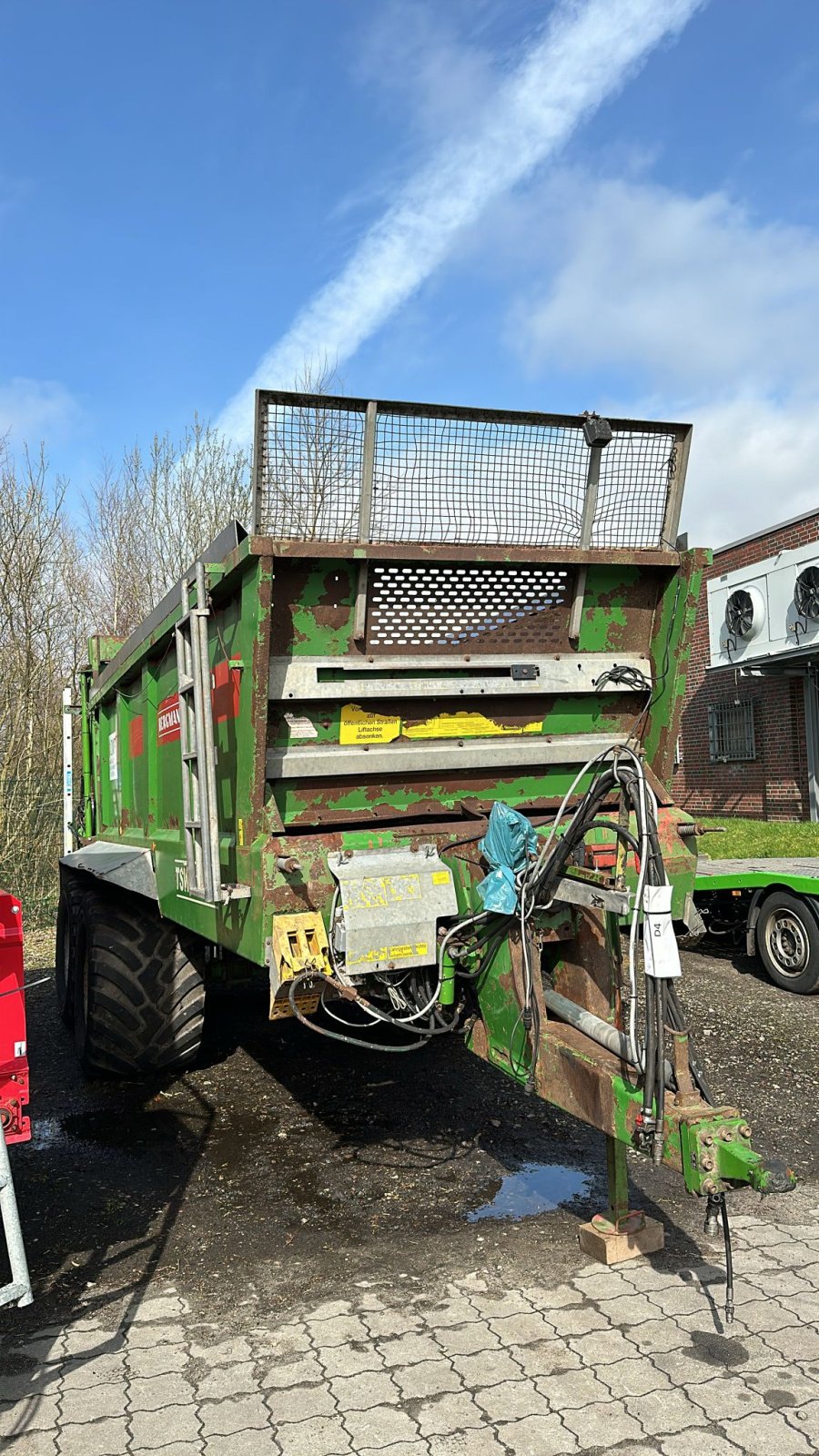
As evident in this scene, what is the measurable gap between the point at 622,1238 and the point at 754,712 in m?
13.1

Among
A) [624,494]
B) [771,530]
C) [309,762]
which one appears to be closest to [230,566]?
[309,762]

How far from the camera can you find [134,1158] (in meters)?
4.79

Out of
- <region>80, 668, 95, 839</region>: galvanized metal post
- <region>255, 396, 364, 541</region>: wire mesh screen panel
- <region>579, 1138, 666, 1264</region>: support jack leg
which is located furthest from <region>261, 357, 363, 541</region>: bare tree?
<region>80, 668, 95, 839</region>: galvanized metal post

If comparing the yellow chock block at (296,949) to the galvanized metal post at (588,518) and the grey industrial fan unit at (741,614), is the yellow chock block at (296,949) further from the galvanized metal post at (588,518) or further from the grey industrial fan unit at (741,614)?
the grey industrial fan unit at (741,614)

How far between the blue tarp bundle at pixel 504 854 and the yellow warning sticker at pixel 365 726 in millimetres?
584

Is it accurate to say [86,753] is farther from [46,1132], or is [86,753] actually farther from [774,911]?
[774,911]

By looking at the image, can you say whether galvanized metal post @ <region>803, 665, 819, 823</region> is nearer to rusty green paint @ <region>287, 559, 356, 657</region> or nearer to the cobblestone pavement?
the cobblestone pavement

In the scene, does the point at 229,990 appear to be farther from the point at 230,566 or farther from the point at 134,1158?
the point at 230,566

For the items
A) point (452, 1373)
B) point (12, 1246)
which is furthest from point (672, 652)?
point (12, 1246)

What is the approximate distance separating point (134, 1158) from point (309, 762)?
7.37ft

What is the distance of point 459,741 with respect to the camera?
4.17m

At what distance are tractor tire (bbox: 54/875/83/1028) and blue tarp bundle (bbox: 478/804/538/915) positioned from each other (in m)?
3.35

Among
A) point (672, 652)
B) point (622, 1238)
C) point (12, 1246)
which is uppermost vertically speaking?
point (672, 652)

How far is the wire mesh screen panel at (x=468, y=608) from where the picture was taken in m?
3.90
